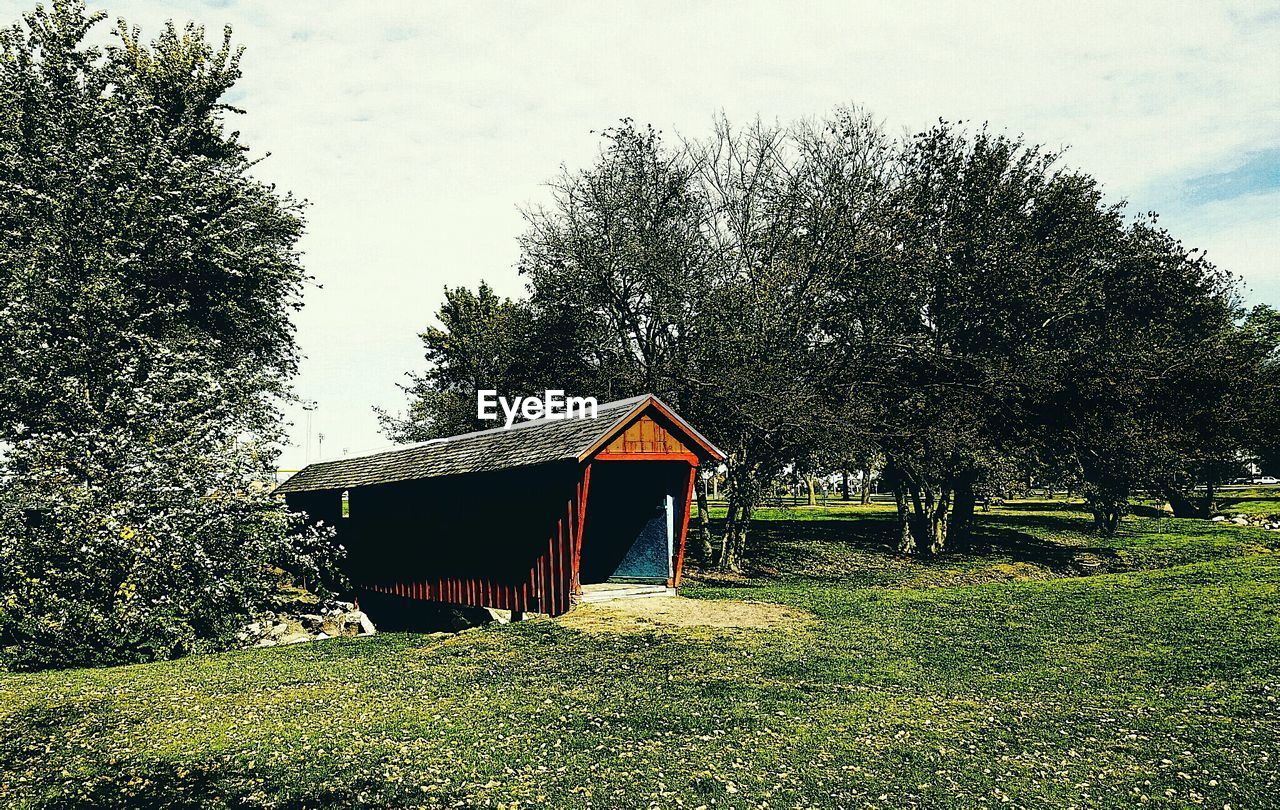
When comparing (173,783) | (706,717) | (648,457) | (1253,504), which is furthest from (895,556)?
(1253,504)

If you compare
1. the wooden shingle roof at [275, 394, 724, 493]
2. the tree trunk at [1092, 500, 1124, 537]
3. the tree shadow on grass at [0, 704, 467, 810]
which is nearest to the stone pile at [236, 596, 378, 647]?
the wooden shingle roof at [275, 394, 724, 493]

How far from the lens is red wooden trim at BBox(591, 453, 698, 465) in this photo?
693 inches

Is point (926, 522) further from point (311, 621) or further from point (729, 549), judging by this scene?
point (311, 621)

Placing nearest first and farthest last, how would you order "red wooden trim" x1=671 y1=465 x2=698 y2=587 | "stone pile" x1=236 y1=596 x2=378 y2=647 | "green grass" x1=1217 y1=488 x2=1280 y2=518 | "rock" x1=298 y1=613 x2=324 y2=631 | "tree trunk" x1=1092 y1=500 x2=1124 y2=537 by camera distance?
"stone pile" x1=236 y1=596 x2=378 y2=647 < "red wooden trim" x1=671 y1=465 x2=698 y2=587 < "rock" x1=298 y1=613 x2=324 y2=631 < "tree trunk" x1=1092 y1=500 x2=1124 y2=537 < "green grass" x1=1217 y1=488 x2=1280 y2=518

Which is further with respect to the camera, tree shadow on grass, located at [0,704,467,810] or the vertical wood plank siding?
the vertical wood plank siding

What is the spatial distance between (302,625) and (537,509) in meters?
6.61

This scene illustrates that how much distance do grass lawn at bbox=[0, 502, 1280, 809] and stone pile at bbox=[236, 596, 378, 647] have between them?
1331mm

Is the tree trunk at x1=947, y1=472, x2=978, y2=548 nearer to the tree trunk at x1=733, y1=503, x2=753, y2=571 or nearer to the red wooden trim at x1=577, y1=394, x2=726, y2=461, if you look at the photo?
the tree trunk at x1=733, y1=503, x2=753, y2=571

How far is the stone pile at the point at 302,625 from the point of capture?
17.7 meters

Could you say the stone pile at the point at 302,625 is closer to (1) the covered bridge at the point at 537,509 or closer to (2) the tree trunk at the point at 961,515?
(1) the covered bridge at the point at 537,509

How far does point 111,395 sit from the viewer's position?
16.7 meters

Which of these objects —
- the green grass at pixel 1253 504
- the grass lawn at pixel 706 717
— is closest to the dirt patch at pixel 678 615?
the grass lawn at pixel 706 717

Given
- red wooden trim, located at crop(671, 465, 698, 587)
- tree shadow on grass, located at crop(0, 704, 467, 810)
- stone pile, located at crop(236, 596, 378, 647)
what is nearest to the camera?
tree shadow on grass, located at crop(0, 704, 467, 810)

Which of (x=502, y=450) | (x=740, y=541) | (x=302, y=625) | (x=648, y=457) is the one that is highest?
(x=502, y=450)
